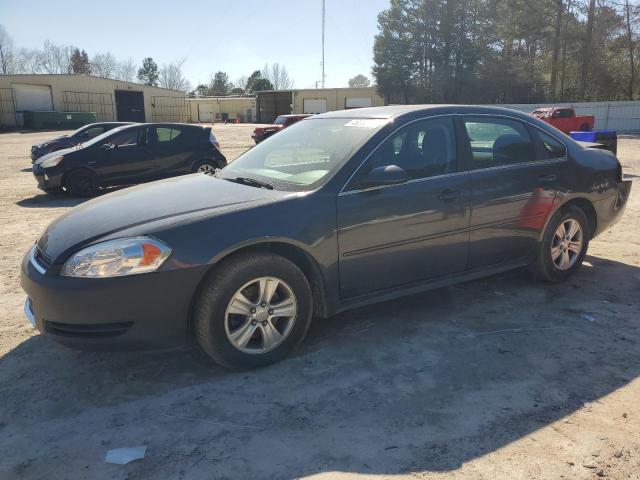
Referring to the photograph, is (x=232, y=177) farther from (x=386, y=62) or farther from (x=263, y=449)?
(x=386, y=62)

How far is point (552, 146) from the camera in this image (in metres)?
4.71

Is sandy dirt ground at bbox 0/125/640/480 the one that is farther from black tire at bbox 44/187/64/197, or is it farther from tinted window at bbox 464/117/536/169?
black tire at bbox 44/187/64/197

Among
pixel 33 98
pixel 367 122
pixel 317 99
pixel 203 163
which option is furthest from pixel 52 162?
pixel 317 99

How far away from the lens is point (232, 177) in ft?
13.3

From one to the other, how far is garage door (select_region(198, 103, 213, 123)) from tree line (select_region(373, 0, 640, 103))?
87.4 ft

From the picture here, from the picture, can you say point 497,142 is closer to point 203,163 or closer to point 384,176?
point 384,176

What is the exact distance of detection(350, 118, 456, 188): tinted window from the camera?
3785 millimetres

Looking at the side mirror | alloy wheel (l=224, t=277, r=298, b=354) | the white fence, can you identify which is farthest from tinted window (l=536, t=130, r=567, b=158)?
the white fence

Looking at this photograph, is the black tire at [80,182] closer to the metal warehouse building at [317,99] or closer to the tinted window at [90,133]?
the tinted window at [90,133]

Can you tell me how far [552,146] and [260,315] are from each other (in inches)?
127

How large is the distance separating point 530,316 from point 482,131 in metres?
1.60

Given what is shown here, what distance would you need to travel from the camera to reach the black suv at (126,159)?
10.2 metres

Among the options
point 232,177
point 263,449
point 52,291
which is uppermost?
point 232,177

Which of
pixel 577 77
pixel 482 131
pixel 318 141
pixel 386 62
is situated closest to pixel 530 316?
pixel 482 131
